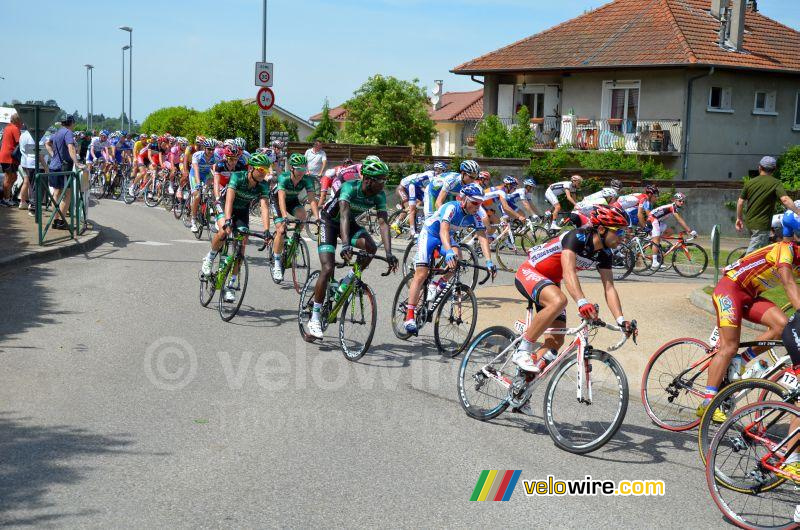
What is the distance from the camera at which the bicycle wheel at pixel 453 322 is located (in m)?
9.47

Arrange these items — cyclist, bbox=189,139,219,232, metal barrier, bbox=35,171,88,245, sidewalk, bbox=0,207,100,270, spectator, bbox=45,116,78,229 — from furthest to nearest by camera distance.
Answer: cyclist, bbox=189,139,219,232 → spectator, bbox=45,116,78,229 → metal barrier, bbox=35,171,88,245 → sidewalk, bbox=0,207,100,270

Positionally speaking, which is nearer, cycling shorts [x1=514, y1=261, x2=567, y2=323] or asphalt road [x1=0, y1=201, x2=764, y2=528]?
asphalt road [x1=0, y1=201, x2=764, y2=528]

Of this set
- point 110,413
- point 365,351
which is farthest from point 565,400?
point 110,413

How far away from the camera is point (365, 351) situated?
9.12 metres

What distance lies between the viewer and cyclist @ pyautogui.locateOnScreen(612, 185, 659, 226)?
18016mm

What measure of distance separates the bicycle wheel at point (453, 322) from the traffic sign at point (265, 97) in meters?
16.1

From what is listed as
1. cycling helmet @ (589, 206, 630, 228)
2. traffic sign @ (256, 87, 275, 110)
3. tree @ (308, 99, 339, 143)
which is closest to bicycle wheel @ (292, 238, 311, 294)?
cycling helmet @ (589, 206, 630, 228)

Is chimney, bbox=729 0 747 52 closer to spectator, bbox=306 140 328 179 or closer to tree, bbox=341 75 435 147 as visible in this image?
spectator, bbox=306 140 328 179

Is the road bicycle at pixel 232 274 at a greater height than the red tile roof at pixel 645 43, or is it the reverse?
the red tile roof at pixel 645 43

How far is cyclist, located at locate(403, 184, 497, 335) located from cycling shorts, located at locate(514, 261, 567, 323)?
203 cm

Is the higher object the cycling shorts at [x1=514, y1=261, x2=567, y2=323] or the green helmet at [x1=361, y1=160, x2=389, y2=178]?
the green helmet at [x1=361, y1=160, x2=389, y2=178]

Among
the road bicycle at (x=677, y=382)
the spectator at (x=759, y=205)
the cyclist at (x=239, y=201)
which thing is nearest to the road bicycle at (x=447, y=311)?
the road bicycle at (x=677, y=382)

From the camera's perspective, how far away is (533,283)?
708 cm

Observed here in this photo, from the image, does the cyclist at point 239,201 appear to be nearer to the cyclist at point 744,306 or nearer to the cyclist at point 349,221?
the cyclist at point 349,221
